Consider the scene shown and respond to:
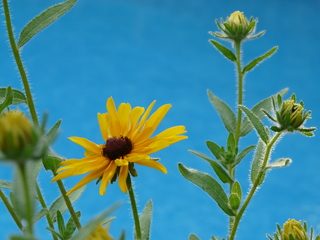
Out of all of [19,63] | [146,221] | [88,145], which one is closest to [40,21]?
[19,63]

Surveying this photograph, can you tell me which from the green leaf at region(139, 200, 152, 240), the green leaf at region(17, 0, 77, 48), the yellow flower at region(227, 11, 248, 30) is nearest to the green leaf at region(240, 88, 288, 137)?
the yellow flower at region(227, 11, 248, 30)

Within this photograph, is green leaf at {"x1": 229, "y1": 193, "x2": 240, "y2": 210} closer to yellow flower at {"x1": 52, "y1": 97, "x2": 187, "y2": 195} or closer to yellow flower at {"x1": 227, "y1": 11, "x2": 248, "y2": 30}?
yellow flower at {"x1": 52, "y1": 97, "x2": 187, "y2": 195}

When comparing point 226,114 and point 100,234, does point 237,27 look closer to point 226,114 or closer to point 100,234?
point 226,114

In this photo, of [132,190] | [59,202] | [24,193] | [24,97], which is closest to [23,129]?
[24,193]

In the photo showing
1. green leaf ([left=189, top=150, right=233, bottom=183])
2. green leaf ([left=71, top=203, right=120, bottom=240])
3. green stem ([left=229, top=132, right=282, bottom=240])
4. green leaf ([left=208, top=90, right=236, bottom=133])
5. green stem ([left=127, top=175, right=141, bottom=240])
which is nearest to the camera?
green leaf ([left=71, top=203, right=120, bottom=240])

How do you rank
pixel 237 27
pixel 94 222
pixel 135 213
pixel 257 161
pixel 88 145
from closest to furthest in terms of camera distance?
pixel 94 222, pixel 135 213, pixel 88 145, pixel 257 161, pixel 237 27

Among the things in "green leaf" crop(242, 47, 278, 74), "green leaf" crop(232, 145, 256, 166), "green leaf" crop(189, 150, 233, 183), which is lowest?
"green leaf" crop(189, 150, 233, 183)

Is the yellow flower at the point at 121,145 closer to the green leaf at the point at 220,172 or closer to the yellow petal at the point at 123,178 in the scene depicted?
the yellow petal at the point at 123,178
